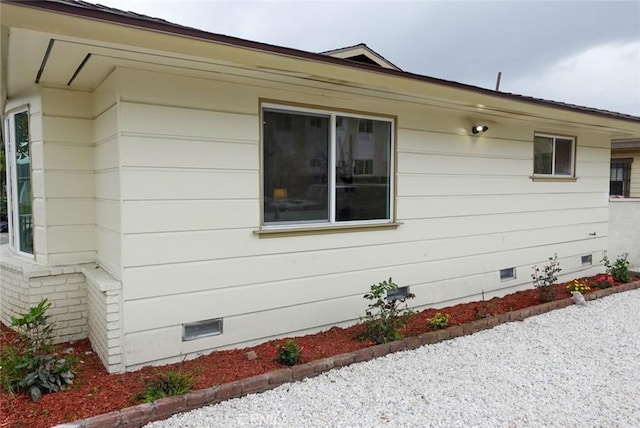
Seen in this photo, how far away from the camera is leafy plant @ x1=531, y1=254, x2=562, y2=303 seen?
18.5 ft

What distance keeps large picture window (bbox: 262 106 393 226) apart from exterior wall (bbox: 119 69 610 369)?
16cm

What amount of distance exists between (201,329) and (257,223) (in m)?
1.08

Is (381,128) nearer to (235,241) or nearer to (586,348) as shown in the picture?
(235,241)

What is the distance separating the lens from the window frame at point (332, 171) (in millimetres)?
3961

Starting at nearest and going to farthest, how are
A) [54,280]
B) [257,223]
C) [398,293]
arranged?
[257,223] → [54,280] → [398,293]

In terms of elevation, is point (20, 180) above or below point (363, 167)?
below

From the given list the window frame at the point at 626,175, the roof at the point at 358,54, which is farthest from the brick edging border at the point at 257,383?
the window frame at the point at 626,175

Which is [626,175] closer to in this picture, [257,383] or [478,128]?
[478,128]

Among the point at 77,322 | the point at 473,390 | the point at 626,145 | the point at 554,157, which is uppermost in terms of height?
the point at 626,145

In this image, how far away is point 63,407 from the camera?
2.81 meters

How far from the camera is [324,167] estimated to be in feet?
14.3

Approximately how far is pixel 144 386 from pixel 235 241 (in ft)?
4.51

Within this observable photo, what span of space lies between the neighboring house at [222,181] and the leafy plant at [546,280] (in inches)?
25.4

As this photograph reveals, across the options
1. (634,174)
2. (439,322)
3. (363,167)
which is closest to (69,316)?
(363,167)
